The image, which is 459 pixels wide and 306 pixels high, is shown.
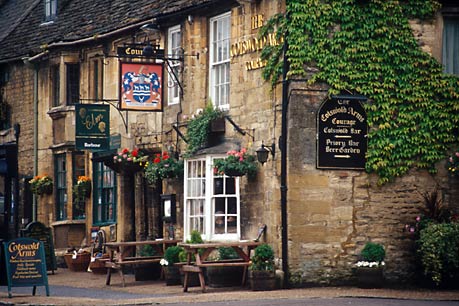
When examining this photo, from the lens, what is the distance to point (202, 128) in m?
25.7

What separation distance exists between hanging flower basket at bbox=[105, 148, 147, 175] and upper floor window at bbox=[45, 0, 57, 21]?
317 inches

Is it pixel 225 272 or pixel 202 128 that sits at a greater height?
pixel 202 128

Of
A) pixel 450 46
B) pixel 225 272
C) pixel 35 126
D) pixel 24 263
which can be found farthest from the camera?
pixel 35 126

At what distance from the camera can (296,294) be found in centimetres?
2134

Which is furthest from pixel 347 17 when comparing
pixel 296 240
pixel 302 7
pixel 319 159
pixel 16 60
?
pixel 16 60

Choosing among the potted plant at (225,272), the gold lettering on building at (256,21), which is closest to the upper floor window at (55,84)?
the gold lettering on building at (256,21)

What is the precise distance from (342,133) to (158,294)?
466cm

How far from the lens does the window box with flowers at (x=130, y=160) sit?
94.9 feet

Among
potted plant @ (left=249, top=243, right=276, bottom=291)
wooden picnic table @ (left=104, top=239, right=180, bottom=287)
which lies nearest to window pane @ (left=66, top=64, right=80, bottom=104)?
wooden picnic table @ (left=104, top=239, right=180, bottom=287)

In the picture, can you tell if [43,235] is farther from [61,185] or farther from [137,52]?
[137,52]

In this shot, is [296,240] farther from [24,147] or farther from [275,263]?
[24,147]

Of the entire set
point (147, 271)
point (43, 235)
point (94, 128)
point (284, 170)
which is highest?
point (94, 128)

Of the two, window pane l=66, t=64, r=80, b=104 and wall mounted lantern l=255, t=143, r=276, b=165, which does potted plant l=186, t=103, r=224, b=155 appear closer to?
wall mounted lantern l=255, t=143, r=276, b=165

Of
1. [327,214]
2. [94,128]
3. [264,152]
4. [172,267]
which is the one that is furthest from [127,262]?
[94,128]
